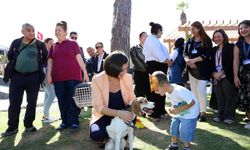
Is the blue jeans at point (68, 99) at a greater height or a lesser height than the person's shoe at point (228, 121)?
greater

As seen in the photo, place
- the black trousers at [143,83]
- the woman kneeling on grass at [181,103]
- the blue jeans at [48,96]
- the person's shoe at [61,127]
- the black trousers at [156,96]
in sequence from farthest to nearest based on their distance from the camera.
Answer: the blue jeans at [48,96], the black trousers at [143,83], the black trousers at [156,96], the person's shoe at [61,127], the woman kneeling on grass at [181,103]

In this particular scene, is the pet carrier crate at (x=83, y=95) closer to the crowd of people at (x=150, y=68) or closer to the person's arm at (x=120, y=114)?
the crowd of people at (x=150, y=68)

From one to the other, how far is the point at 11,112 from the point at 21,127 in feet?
2.06

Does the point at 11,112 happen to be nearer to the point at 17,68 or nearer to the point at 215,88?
the point at 17,68

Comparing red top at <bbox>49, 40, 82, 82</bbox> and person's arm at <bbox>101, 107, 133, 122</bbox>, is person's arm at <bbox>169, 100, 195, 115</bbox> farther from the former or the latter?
red top at <bbox>49, 40, 82, 82</bbox>

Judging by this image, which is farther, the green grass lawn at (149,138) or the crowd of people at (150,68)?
the crowd of people at (150,68)

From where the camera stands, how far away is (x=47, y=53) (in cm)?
610

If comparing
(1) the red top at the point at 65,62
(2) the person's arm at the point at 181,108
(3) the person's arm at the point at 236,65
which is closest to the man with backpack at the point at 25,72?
(1) the red top at the point at 65,62

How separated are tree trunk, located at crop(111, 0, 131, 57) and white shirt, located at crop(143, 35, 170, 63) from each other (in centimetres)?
268

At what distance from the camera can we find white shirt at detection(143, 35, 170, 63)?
614 cm

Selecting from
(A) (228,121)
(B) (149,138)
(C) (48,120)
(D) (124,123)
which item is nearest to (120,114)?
(D) (124,123)

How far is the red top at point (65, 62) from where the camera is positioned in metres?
5.74

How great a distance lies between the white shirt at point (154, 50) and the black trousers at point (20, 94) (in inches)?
76.0

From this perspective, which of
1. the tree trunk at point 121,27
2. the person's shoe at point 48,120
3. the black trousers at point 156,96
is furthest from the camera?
the tree trunk at point 121,27
